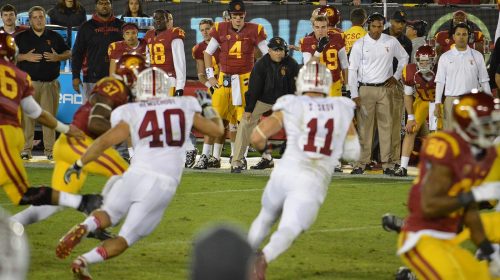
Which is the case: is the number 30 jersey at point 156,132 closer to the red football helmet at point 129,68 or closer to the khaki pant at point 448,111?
the red football helmet at point 129,68

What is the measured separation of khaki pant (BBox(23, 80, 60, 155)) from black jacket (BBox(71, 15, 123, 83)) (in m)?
0.39

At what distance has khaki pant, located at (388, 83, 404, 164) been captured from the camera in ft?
45.3

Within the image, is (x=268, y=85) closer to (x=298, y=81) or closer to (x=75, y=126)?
(x=75, y=126)

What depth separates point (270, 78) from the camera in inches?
527

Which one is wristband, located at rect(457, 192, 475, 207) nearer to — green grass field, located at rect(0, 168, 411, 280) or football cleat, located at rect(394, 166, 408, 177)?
green grass field, located at rect(0, 168, 411, 280)

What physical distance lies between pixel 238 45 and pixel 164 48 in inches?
39.9

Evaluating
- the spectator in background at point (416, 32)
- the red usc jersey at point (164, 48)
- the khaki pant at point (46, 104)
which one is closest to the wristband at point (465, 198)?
the red usc jersey at point (164, 48)

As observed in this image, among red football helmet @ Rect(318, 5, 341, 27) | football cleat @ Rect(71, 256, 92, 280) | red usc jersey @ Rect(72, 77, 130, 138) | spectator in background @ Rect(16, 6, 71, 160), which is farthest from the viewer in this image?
red football helmet @ Rect(318, 5, 341, 27)

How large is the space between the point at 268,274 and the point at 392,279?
84cm

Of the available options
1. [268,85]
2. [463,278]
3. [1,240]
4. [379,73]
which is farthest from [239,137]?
[1,240]

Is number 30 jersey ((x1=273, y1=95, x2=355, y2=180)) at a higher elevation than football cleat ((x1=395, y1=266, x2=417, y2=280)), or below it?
higher

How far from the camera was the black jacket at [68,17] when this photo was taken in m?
15.8

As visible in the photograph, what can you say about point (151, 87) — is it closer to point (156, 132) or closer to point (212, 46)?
point (156, 132)

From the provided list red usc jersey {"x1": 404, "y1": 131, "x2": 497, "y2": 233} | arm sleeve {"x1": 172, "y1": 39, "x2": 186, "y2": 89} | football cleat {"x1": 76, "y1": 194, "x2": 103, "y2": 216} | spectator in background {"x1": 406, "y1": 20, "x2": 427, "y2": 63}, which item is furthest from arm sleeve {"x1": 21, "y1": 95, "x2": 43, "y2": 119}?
spectator in background {"x1": 406, "y1": 20, "x2": 427, "y2": 63}
